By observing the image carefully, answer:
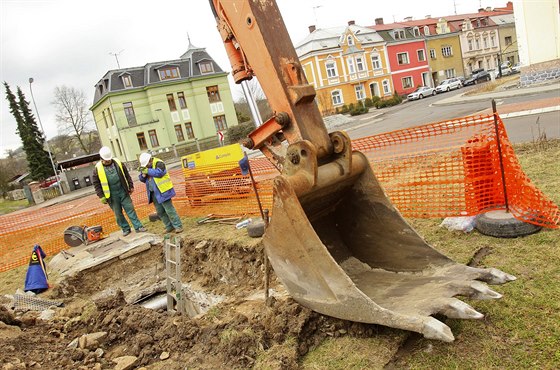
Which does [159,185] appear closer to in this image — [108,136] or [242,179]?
[242,179]

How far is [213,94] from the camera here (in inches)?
1580

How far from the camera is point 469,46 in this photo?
53.4 metres

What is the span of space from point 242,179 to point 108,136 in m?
36.2

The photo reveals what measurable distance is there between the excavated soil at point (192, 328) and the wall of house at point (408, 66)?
4640 cm

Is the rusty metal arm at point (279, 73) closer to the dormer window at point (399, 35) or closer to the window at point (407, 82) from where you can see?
the window at point (407, 82)

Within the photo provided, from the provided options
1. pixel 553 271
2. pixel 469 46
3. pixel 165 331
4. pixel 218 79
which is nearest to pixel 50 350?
pixel 165 331

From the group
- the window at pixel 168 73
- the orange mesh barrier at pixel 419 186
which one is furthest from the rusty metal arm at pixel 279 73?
the window at pixel 168 73

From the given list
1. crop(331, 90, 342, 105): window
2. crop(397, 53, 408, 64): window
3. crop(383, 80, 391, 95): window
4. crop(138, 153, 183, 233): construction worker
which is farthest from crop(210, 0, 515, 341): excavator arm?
crop(397, 53, 408, 64): window

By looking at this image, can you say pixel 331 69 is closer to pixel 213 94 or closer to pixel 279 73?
pixel 213 94

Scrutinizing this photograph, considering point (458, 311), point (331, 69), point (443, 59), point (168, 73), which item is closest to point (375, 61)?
point (331, 69)

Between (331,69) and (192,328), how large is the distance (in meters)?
42.8

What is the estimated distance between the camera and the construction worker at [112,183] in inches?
289

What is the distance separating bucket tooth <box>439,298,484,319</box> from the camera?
2.34 meters

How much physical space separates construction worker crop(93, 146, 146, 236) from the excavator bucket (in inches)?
202
